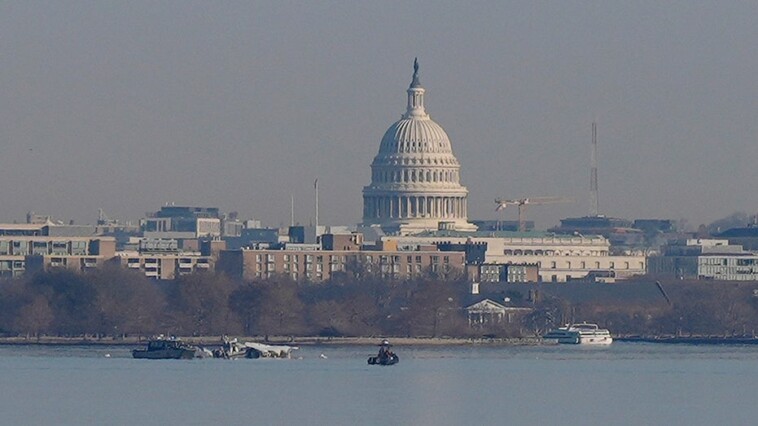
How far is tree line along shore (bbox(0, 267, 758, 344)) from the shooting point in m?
158

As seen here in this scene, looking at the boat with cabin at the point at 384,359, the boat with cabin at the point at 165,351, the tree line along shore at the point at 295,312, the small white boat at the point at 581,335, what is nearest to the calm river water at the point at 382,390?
the boat with cabin at the point at 384,359

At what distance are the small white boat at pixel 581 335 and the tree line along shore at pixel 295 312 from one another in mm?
1401

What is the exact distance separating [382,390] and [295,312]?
56689 mm

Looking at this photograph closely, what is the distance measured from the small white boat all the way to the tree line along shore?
140 cm

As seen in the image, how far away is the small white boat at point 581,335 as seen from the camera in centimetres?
16250

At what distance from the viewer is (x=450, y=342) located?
158 m

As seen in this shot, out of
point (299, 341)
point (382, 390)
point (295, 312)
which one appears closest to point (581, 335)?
point (295, 312)

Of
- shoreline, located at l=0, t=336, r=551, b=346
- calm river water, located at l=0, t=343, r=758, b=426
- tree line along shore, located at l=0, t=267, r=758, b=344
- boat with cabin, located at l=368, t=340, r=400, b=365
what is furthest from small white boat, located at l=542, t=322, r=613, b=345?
boat with cabin, located at l=368, t=340, r=400, b=365

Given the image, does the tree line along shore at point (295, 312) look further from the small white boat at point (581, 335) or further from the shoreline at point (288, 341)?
the small white boat at point (581, 335)

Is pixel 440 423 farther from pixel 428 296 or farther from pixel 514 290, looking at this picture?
pixel 514 290

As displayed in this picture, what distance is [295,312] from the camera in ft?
531

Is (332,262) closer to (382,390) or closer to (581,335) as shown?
(581,335)

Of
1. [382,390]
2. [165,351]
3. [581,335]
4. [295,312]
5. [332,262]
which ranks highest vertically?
[332,262]

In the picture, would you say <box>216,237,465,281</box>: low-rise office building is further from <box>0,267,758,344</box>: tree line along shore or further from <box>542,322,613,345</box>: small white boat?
<box>542,322,613,345</box>: small white boat
